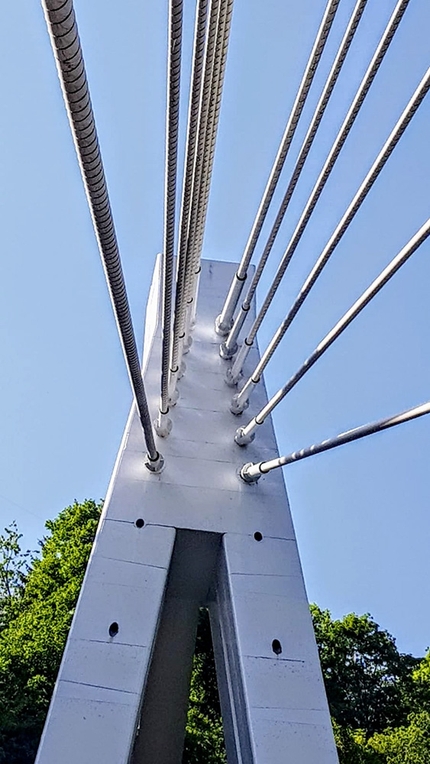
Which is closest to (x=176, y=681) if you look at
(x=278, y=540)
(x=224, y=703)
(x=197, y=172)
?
(x=224, y=703)

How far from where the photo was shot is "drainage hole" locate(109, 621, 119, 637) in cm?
449

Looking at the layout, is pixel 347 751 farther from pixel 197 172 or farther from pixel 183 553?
pixel 197 172

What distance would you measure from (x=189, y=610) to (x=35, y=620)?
7719 millimetres

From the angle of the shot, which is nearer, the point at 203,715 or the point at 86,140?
the point at 86,140

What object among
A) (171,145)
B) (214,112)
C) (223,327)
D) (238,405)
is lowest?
(171,145)

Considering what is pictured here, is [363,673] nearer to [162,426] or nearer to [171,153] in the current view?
[162,426]

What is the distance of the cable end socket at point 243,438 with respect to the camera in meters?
5.87

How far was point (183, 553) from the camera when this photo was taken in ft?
17.9

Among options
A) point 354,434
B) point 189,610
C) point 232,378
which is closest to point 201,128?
point 354,434

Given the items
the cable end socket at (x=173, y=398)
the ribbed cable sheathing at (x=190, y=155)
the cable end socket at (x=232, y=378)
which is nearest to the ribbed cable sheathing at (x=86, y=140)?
the ribbed cable sheathing at (x=190, y=155)

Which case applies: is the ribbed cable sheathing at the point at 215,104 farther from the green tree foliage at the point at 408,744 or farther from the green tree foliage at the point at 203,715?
the green tree foliage at the point at 408,744

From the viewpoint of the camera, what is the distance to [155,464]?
549 centimetres

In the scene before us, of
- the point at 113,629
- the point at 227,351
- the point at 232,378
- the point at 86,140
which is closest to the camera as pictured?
the point at 86,140

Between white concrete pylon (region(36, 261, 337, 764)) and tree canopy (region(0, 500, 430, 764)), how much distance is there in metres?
5.42
